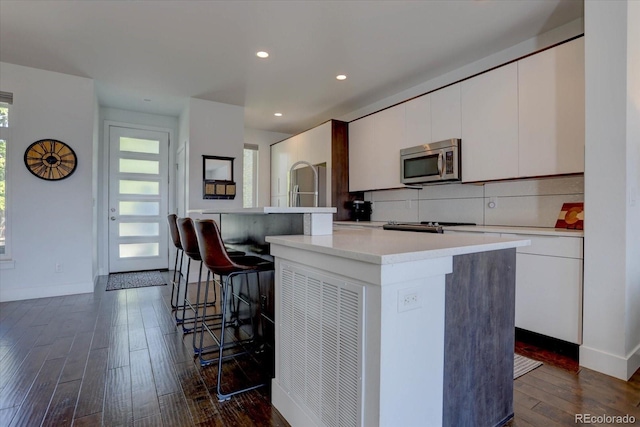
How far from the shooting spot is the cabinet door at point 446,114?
336 cm

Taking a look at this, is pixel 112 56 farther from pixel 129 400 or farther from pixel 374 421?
pixel 374 421

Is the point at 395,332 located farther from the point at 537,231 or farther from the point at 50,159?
the point at 50,159

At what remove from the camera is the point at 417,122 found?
3785 millimetres

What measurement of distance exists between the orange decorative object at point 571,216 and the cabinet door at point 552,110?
1.07 ft

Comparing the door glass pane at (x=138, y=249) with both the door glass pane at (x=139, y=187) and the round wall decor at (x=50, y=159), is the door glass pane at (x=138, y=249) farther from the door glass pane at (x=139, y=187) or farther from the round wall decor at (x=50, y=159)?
the round wall decor at (x=50, y=159)

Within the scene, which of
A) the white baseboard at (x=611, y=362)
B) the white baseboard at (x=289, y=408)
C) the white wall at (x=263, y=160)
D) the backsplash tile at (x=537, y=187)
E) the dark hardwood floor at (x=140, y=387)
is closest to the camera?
the white baseboard at (x=289, y=408)

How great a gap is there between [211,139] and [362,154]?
2.28 metres

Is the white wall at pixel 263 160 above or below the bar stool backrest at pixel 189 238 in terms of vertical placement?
above

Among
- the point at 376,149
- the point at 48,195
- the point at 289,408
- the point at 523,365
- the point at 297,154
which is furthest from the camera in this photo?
the point at 297,154

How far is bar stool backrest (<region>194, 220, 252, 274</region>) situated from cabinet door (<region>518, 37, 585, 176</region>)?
8.24 feet

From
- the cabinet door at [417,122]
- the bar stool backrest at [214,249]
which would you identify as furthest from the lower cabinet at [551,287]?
the bar stool backrest at [214,249]

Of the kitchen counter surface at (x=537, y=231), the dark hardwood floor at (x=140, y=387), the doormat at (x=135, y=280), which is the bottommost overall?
the dark hardwood floor at (x=140, y=387)

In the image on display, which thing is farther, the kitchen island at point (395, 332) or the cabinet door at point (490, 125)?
the cabinet door at point (490, 125)

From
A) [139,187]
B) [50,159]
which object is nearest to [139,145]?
[139,187]
